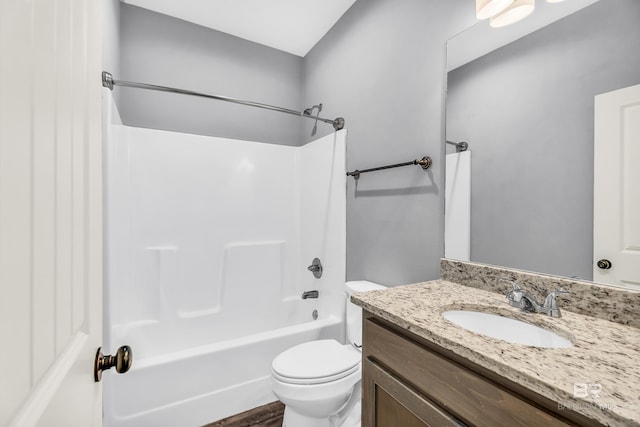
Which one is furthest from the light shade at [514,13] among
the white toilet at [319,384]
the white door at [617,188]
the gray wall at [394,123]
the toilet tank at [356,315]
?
the white toilet at [319,384]

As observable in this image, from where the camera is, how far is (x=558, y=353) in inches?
25.1

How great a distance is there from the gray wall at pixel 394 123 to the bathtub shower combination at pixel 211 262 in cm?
22

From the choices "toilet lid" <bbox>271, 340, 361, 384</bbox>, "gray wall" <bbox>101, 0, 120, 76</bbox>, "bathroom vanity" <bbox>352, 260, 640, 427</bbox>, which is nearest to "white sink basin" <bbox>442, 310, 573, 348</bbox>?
"bathroom vanity" <bbox>352, 260, 640, 427</bbox>

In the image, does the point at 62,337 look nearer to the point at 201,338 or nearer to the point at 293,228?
the point at 201,338

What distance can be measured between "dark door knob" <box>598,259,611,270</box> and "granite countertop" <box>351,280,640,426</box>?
0.16m

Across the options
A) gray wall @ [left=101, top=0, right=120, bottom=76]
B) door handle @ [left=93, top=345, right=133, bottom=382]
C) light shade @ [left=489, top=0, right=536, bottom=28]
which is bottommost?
door handle @ [left=93, top=345, right=133, bottom=382]

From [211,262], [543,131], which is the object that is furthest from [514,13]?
[211,262]

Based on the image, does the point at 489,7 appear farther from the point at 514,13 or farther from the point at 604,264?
the point at 604,264

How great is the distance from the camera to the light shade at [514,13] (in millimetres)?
1064

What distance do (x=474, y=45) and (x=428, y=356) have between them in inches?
49.9

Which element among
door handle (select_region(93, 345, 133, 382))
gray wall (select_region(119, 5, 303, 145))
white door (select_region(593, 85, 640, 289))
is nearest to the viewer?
door handle (select_region(93, 345, 133, 382))

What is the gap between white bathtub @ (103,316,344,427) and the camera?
143cm

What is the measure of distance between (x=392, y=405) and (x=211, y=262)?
182 centimetres

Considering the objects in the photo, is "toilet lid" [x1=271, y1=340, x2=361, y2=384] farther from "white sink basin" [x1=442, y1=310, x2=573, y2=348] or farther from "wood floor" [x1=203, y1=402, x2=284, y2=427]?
"white sink basin" [x1=442, y1=310, x2=573, y2=348]
